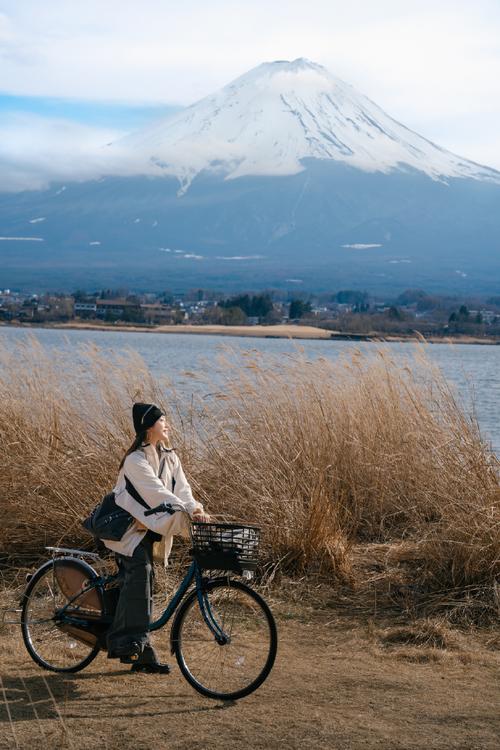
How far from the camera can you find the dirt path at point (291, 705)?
5.43 m

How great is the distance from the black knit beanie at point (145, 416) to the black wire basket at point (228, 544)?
2.09 ft

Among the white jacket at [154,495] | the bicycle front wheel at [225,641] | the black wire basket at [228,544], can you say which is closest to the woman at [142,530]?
the white jacket at [154,495]

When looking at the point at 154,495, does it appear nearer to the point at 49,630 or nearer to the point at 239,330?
the point at 49,630

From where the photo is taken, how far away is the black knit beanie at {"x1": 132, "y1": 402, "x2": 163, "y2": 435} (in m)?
6.28

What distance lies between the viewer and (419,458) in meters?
9.94

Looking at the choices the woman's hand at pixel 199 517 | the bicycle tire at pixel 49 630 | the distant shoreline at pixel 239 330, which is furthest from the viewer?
the distant shoreline at pixel 239 330

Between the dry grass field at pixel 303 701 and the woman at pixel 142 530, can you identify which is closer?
the dry grass field at pixel 303 701

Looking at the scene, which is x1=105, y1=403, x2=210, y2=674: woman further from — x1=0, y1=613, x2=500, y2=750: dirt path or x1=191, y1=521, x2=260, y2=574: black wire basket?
x1=0, y1=613, x2=500, y2=750: dirt path

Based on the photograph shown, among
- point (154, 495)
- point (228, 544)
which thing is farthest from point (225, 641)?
point (154, 495)

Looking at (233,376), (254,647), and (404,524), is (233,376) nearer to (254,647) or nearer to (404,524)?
(404,524)

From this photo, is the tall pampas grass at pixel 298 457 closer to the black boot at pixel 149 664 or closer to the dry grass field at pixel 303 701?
the dry grass field at pixel 303 701

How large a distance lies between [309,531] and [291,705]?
8.99 ft

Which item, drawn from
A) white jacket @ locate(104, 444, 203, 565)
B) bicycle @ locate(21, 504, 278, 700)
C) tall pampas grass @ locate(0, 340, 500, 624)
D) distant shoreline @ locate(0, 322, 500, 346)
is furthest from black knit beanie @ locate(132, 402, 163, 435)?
distant shoreline @ locate(0, 322, 500, 346)

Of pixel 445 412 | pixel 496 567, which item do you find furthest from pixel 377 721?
pixel 445 412
